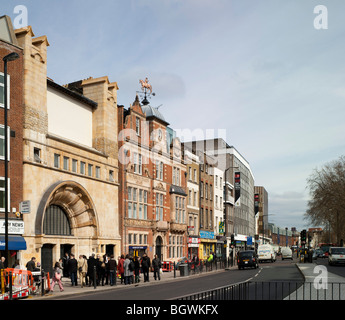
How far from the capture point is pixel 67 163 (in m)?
36.4

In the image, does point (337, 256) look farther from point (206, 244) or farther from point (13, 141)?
point (13, 141)

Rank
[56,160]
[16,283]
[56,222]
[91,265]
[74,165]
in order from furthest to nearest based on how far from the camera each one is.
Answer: [74,165] < [56,222] < [56,160] < [91,265] < [16,283]

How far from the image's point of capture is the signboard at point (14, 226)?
2873 cm

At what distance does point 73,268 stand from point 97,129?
16.2 m

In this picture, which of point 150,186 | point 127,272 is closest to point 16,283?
point 127,272

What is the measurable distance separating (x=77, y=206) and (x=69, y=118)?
22.0ft

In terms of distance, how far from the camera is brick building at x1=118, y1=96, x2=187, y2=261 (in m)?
44.4

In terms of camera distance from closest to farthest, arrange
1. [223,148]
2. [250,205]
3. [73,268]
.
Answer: [73,268], [223,148], [250,205]

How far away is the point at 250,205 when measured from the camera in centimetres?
11900
